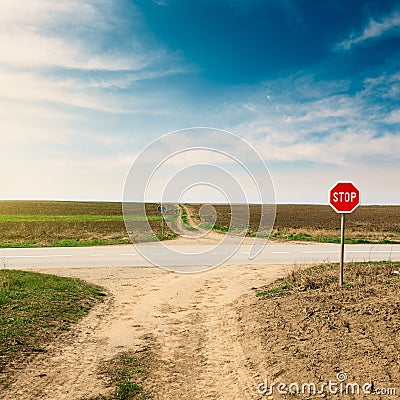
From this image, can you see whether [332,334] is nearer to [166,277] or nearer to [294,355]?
[294,355]

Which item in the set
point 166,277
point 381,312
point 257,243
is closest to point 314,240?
point 257,243

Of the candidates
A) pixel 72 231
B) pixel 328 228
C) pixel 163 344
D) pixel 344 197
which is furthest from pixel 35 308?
pixel 328 228

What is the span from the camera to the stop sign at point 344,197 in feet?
29.9

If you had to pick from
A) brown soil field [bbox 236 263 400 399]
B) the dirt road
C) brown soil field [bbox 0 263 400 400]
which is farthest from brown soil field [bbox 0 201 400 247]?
brown soil field [bbox 236 263 400 399]

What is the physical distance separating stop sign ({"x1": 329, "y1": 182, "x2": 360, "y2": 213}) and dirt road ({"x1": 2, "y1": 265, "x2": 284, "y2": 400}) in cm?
362

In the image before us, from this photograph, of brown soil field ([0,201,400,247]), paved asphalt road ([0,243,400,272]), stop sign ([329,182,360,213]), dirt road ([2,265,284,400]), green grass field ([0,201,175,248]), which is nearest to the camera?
dirt road ([2,265,284,400])

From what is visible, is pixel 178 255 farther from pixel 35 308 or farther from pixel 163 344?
pixel 163 344

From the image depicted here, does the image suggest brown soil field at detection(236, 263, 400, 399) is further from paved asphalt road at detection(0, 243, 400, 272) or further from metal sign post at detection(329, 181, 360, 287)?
paved asphalt road at detection(0, 243, 400, 272)

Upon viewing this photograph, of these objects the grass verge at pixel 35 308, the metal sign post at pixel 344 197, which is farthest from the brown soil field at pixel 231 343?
the metal sign post at pixel 344 197

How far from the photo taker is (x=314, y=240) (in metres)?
24.5

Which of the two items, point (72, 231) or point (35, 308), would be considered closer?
point (35, 308)

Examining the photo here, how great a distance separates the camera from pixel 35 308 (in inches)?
338

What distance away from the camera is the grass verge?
658cm

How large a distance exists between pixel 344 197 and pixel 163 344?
18.0 ft
